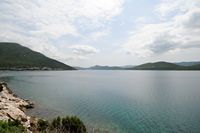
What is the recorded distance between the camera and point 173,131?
101 feet

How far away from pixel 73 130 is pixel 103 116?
1478cm

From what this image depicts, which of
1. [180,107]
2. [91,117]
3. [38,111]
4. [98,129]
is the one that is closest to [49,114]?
[38,111]

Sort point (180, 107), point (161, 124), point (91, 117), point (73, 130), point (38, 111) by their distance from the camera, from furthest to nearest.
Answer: point (180, 107)
point (38, 111)
point (91, 117)
point (161, 124)
point (73, 130)

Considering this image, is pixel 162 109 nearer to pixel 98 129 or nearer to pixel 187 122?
pixel 187 122

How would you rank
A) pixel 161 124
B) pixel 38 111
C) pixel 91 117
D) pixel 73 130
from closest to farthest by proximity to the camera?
pixel 73 130 < pixel 161 124 < pixel 91 117 < pixel 38 111

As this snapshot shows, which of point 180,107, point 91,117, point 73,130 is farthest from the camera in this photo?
point 180,107

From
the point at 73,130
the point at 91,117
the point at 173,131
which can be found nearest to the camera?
the point at 73,130

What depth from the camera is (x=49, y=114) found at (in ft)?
136

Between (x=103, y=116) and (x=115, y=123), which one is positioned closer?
(x=115, y=123)

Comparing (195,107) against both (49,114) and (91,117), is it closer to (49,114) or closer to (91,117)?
(91,117)

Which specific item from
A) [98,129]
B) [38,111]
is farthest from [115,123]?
[38,111]

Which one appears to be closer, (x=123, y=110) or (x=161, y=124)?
(x=161, y=124)

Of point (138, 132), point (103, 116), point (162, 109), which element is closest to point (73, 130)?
point (138, 132)

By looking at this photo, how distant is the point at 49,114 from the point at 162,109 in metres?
26.9
